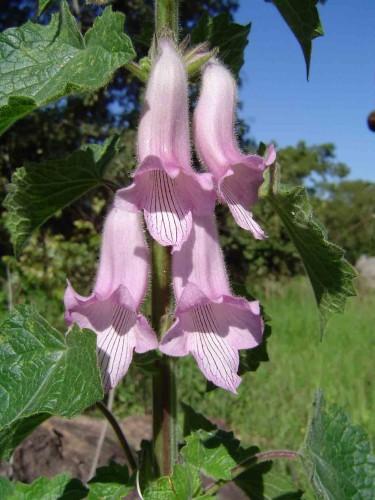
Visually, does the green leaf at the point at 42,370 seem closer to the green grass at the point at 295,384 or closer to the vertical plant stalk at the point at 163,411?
the vertical plant stalk at the point at 163,411

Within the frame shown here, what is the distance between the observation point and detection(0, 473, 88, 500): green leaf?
1.12 metres

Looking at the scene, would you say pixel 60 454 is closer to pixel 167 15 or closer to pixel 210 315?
pixel 210 315

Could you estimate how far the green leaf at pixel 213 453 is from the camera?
0.95 metres

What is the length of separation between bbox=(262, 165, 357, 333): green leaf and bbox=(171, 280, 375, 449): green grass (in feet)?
7.25

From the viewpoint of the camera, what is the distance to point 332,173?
70.5 ft

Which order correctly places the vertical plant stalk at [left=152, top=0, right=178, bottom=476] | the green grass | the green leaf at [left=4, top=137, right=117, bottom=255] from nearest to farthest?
the vertical plant stalk at [left=152, top=0, right=178, bottom=476] < the green leaf at [left=4, top=137, right=117, bottom=255] < the green grass

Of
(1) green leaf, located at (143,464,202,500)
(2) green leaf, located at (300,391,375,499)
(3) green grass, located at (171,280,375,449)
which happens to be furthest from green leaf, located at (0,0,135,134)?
(3) green grass, located at (171,280,375,449)

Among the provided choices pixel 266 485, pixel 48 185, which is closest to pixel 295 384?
pixel 266 485

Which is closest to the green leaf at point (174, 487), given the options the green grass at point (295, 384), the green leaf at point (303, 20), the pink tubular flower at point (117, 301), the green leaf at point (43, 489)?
the pink tubular flower at point (117, 301)

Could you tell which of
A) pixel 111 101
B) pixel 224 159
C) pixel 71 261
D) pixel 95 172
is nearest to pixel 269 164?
pixel 224 159

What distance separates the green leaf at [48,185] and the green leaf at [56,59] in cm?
26

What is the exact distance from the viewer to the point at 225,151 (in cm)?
87

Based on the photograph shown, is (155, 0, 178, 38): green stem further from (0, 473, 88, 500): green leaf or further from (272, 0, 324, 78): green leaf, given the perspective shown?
(0, 473, 88, 500): green leaf

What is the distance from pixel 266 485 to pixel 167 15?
83 centimetres
